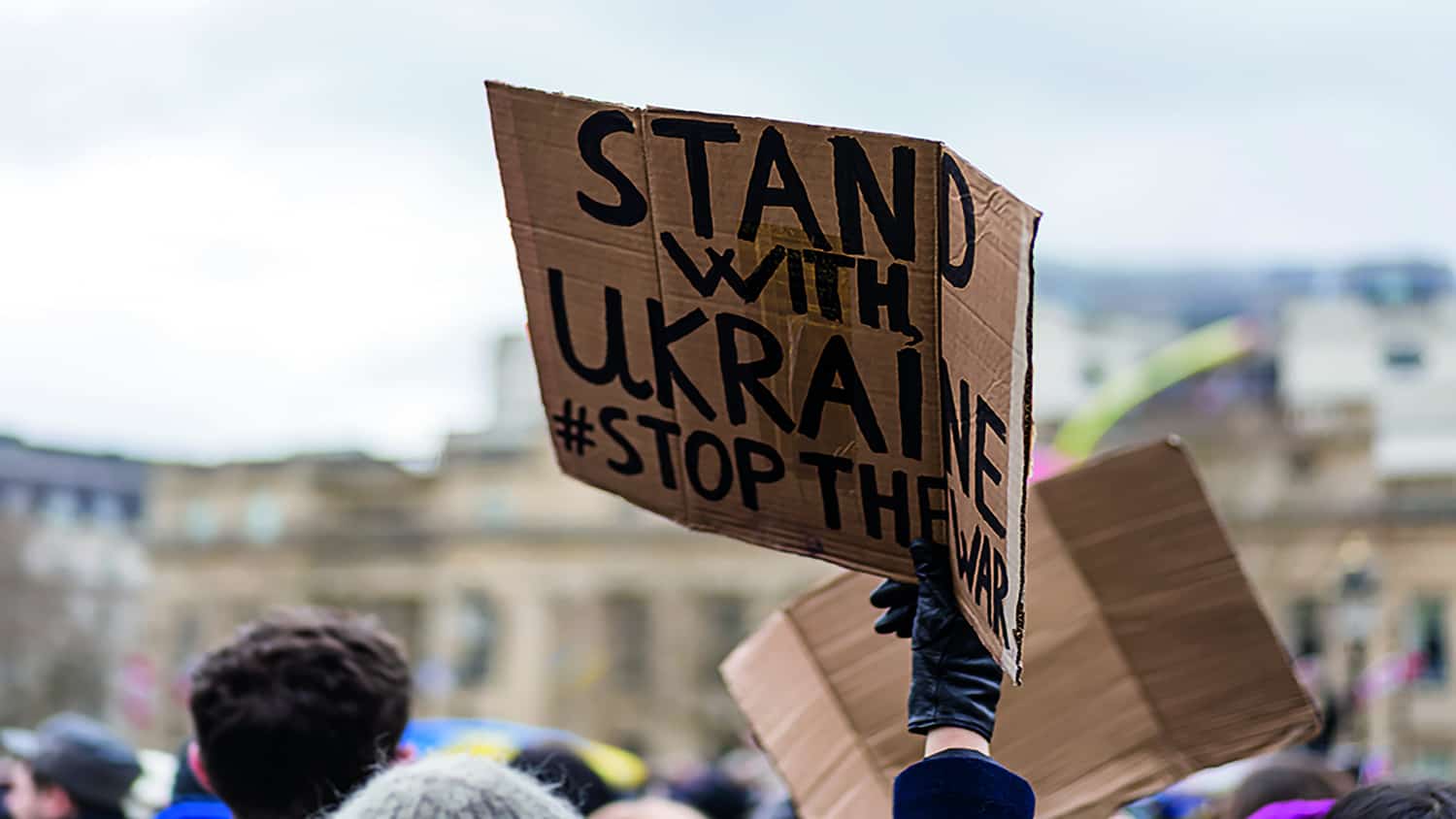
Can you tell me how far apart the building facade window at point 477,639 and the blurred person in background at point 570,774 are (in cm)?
5465

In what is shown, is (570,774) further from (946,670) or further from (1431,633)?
(1431,633)

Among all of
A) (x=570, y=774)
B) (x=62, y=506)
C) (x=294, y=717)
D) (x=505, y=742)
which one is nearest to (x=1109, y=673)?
(x=294, y=717)

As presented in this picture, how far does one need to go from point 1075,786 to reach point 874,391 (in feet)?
2.81

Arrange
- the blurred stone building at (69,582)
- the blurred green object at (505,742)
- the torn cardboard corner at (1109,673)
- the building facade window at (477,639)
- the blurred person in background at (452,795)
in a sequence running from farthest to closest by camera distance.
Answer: the blurred stone building at (69,582) < the building facade window at (477,639) < the blurred green object at (505,742) < the torn cardboard corner at (1109,673) < the blurred person in background at (452,795)

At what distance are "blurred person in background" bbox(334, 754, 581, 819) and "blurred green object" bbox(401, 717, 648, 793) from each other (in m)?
1.86

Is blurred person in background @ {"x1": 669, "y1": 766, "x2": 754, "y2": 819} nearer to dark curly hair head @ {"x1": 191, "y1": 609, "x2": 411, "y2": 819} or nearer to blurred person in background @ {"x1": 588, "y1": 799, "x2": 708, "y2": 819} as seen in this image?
blurred person in background @ {"x1": 588, "y1": 799, "x2": 708, "y2": 819}

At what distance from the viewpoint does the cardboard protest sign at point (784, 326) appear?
2.60 metres

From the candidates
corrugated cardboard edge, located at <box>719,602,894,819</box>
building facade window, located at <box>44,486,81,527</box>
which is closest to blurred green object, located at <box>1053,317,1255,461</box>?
corrugated cardboard edge, located at <box>719,602,894,819</box>

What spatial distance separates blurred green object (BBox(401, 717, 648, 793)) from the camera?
5516 mm

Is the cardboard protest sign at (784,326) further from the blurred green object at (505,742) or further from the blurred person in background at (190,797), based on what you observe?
the blurred green object at (505,742)

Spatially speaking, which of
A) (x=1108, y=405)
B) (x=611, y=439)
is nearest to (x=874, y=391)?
(x=611, y=439)

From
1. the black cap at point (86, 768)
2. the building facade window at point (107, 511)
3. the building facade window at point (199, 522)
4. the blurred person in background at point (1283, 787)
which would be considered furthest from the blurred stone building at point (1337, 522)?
the building facade window at point (107, 511)

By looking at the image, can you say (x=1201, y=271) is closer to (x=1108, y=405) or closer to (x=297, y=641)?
(x=1108, y=405)

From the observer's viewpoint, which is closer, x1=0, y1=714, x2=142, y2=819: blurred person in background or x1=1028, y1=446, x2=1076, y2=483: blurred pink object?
x1=1028, y1=446, x2=1076, y2=483: blurred pink object
